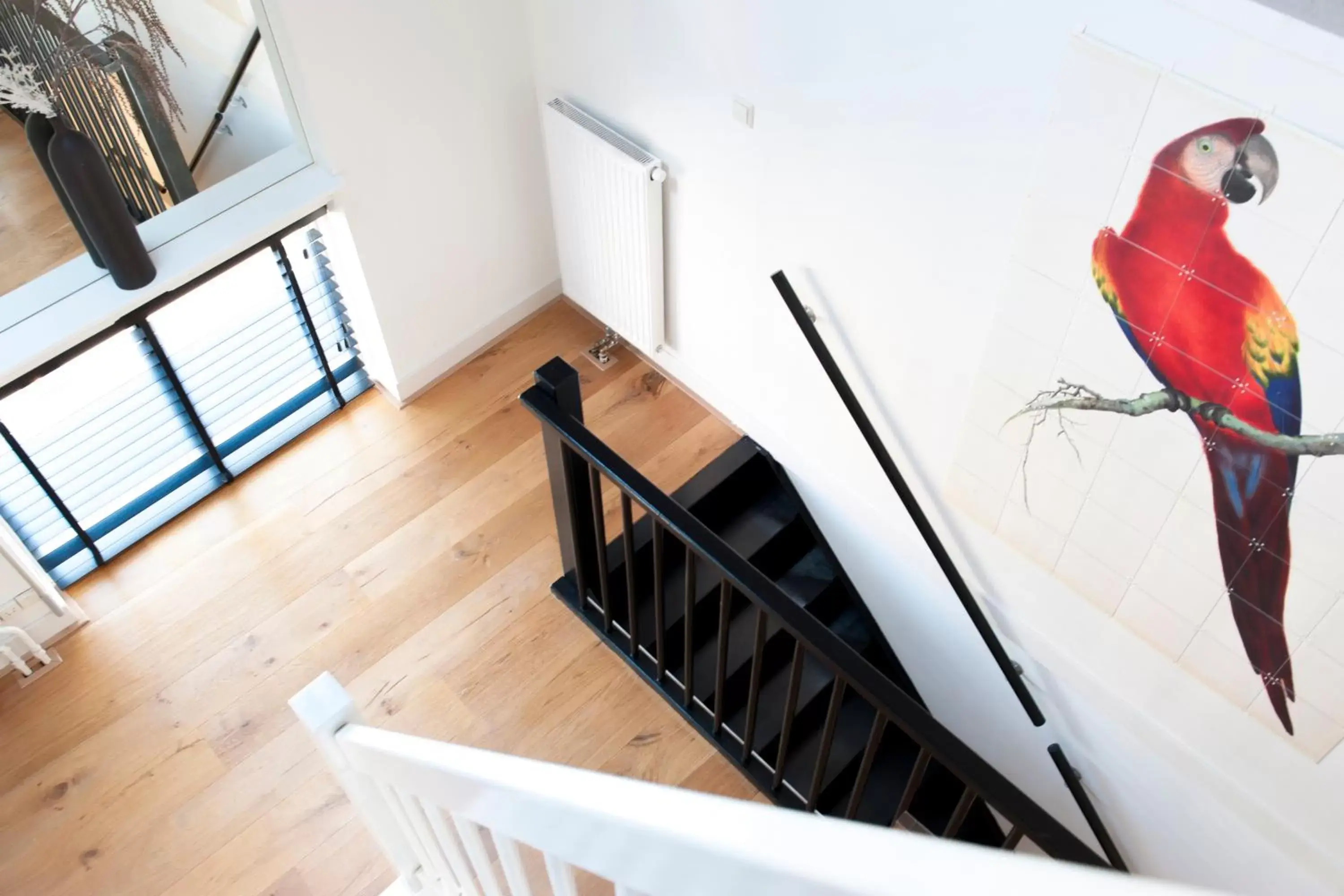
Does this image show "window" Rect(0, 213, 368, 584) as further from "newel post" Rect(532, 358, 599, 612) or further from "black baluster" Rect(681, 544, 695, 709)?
"black baluster" Rect(681, 544, 695, 709)

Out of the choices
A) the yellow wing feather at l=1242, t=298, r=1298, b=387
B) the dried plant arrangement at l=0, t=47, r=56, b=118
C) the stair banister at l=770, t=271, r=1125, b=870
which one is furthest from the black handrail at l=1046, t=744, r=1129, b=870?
the dried plant arrangement at l=0, t=47, r=56, b=118

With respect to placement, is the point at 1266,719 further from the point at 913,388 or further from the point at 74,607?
the point at 74,607

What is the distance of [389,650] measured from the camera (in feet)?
10.9

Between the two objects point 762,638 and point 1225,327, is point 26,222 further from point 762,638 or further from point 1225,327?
point 1225,327

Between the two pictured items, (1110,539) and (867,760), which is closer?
(867,760)

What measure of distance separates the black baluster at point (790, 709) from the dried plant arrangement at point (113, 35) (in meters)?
2.23

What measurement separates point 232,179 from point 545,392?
59.7 inches

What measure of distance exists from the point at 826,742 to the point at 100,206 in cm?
226

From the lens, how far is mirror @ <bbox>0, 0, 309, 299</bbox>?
268cm

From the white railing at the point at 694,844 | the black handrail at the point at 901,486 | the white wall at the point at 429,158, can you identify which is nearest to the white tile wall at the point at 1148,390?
the black handrail at the point at 901,486

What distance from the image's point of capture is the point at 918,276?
8.46ft

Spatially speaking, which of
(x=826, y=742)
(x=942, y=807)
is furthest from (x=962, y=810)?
(x=942, y=807)

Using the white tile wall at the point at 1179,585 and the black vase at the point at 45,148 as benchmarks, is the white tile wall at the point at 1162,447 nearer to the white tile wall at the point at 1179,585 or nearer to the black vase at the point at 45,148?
the white tile wall at the point at 1179,585

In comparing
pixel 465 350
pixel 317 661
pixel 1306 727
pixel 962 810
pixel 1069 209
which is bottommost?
pixel 317 661
